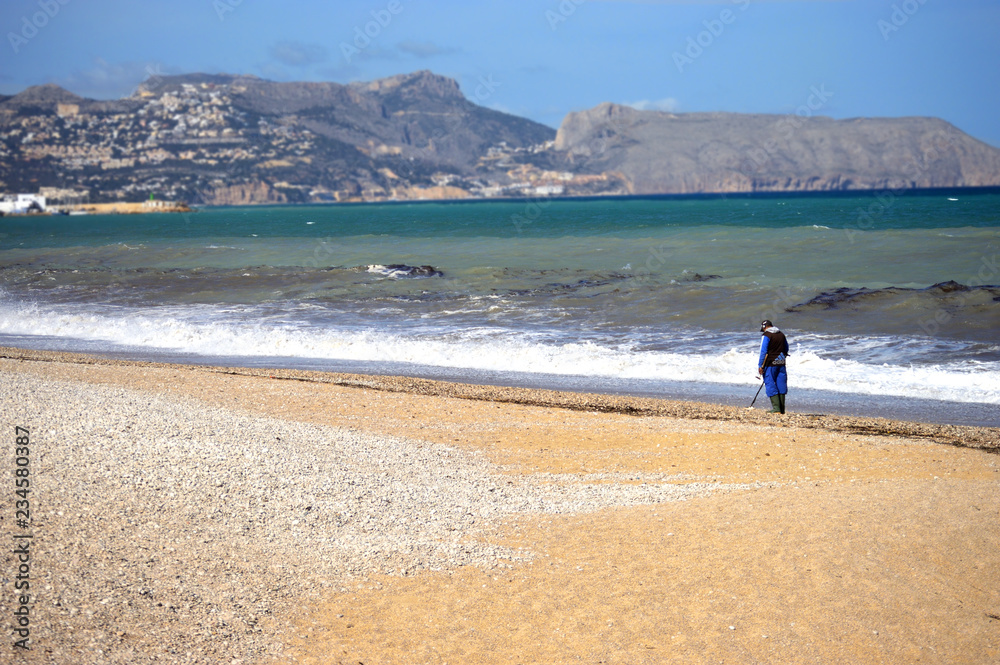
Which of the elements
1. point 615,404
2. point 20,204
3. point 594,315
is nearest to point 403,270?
point 594,315

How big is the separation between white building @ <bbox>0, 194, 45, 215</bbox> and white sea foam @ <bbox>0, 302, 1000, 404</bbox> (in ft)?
510

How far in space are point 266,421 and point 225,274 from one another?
25069mm

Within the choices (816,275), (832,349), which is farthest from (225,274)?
(832,349)

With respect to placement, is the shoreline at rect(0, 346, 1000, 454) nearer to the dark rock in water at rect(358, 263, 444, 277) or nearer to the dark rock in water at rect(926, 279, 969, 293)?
the dark rock in water at rect(926, 279, 969, 293)

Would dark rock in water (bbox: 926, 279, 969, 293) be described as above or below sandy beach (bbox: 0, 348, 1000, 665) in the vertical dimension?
above

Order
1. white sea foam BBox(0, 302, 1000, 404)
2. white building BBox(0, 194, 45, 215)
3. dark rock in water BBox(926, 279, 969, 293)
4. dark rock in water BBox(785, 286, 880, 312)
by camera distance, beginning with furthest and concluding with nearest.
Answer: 1. white building BBox(0, 194, 45, 215)
2. dark rock in water BBox(926, 279, 969, 293)
3. dark rock in water BBox(785, 286, 880, 312)
4. white sea foam BBox(0, 302, 1000, 404)

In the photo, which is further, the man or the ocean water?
the ocean water

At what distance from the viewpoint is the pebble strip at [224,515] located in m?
4.71

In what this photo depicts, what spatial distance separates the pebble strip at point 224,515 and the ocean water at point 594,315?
18.1 ft

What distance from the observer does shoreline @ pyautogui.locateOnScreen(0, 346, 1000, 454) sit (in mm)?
9641

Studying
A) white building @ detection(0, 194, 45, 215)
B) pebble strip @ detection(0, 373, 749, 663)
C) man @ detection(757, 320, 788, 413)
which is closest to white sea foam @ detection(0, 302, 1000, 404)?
man @ detection(757, 320, 788, 413)

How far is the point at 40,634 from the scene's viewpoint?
4.41 meters

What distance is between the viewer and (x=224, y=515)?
6.31 m

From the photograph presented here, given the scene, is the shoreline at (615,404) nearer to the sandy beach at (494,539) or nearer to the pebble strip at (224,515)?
the sandy beach at (494,539)
